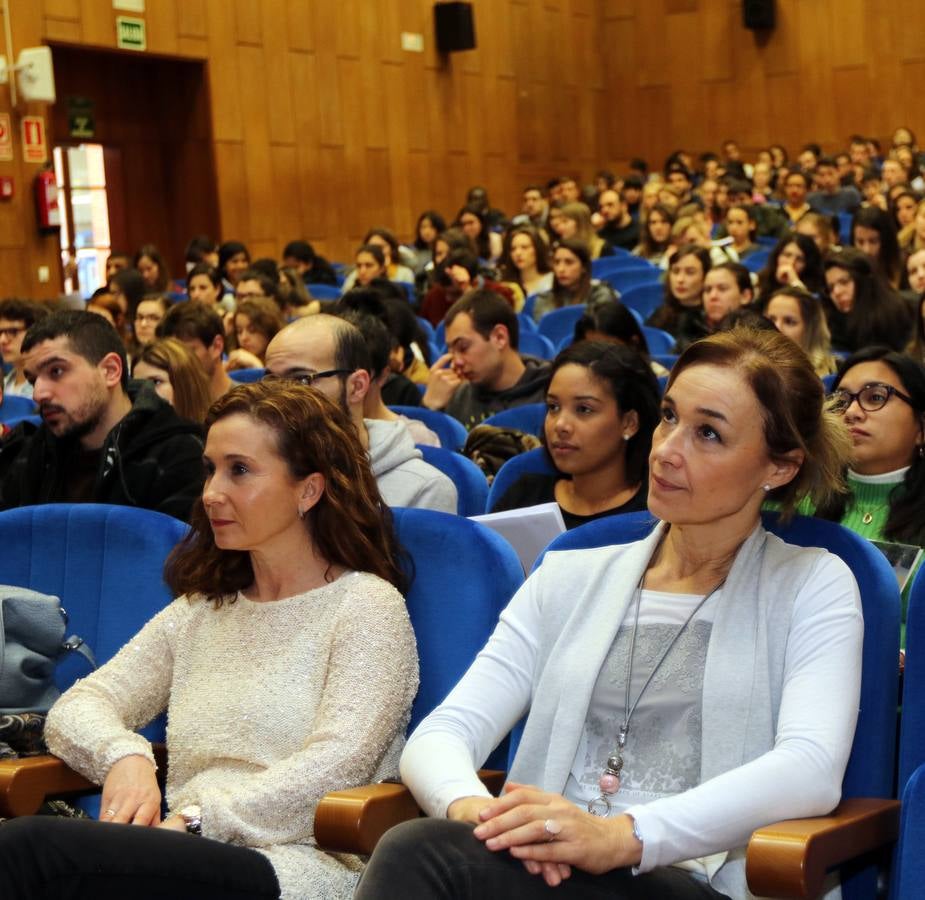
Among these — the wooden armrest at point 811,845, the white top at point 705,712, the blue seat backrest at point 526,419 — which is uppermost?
the blue seat backrest at point 526,419

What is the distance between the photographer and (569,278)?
7.04 m

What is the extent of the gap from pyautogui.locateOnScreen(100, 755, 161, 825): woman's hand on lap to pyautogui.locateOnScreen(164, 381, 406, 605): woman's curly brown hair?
30 centimetres

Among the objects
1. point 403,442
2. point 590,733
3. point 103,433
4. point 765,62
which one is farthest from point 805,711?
point 765,62

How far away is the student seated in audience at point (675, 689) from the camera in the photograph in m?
1.64

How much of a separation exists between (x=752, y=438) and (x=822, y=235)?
6052 millimetres

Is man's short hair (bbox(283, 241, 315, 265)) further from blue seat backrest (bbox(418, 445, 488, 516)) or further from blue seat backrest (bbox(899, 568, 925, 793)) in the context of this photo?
blue seat backrest (bbox(899, 568, 925, 793))

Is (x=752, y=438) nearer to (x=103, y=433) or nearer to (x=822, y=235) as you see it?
(x=103, y=433)

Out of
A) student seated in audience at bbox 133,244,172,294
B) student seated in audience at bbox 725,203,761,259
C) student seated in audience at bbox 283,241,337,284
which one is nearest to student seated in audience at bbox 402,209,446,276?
student seated in audience at bbox 283,241,337,284

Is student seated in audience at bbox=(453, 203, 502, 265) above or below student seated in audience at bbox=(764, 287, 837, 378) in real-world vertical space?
above

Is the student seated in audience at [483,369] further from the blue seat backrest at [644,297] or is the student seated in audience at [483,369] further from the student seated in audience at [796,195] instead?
the student seated in audience at [796,195]

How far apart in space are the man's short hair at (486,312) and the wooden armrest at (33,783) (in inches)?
96.0

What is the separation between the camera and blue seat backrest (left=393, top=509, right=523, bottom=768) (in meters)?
2.16

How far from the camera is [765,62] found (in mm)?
16203

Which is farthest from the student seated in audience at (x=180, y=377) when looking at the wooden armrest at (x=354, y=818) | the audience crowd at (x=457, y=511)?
the wooden armrest at (x=354, y=818)
